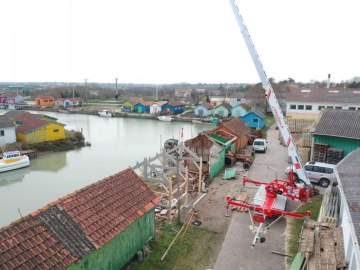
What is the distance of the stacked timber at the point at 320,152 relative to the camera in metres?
15.4

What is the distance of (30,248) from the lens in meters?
5.79

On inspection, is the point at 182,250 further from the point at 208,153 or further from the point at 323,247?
the point at 208,153

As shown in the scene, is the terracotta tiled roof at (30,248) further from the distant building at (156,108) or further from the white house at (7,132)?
Answer: the distant building at (156,108)

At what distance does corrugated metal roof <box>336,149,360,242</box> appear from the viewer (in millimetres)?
5997

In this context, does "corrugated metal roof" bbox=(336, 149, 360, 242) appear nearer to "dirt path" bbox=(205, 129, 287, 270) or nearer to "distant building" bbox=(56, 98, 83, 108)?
"dirt path" bbox=(205, 129, 287, 270)

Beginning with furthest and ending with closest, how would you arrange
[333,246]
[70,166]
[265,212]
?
[70,166] < [265,212] < [333,246]

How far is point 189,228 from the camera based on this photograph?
1040cm

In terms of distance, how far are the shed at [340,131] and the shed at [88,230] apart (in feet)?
35.4

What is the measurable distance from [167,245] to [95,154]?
18.4m

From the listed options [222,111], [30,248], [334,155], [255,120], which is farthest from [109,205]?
[222,111]

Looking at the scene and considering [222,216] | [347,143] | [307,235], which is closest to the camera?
[307,235]

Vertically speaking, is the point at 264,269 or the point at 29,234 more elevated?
the point at 29,234

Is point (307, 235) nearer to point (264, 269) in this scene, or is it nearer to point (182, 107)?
point (264, 269)

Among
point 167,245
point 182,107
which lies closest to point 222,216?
point 167,245
